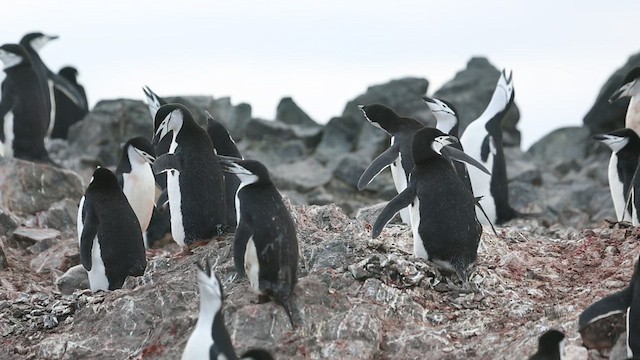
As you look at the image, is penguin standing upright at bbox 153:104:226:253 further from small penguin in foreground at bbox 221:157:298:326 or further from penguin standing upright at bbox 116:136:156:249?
small penguin in foreground at bbox 221:157:298:326

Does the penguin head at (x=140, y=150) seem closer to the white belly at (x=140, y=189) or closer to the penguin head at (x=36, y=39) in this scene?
the white belly at (x=140, y=189)

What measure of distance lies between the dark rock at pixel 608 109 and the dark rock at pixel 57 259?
41.0 feet

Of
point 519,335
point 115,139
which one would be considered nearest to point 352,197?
point 115,139

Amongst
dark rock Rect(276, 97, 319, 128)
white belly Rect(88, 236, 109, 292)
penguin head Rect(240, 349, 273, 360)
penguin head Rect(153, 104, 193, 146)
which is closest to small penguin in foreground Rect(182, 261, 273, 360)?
penguin head Rect(240, 349, 273, 360)

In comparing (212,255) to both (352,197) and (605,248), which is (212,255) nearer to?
(605,248)

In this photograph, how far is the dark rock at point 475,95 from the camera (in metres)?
23.1

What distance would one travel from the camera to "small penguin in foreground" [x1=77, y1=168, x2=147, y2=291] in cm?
937

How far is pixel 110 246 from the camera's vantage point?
9359 millimetres

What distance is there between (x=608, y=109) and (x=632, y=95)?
8707mm

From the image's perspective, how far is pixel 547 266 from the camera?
924 centimetres

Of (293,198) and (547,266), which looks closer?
(547,266)

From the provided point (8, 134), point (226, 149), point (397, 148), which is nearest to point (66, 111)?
point (8, 134)

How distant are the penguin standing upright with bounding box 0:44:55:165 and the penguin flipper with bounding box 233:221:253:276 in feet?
23.3

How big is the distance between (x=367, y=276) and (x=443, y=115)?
447 centimetres
